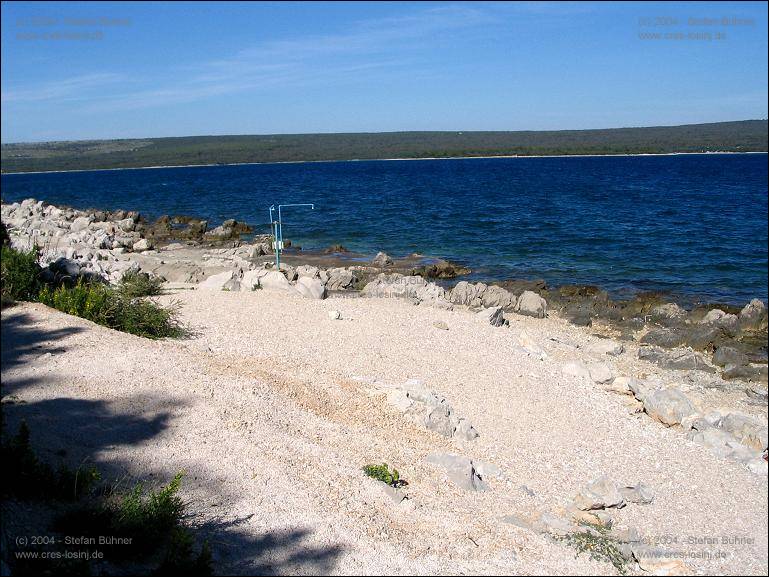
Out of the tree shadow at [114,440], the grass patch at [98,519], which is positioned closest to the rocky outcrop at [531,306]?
the tree shadow at [114,440]

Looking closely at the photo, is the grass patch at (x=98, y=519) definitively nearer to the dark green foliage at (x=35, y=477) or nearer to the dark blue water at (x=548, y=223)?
the dark green foliage at (x=35, y=477)

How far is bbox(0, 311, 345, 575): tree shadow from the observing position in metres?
5.63

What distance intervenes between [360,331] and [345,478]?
6238 millimetres

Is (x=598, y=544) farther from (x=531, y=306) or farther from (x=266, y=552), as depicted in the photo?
(x=531, y=306)

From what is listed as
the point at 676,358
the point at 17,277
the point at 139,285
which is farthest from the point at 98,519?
the point at 139,285

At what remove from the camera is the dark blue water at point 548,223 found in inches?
751

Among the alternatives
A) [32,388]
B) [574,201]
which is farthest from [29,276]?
[574,201]

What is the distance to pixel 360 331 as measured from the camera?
1344 cm

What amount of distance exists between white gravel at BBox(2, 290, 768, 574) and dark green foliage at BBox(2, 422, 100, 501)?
66cm

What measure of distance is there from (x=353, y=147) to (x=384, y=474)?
469 ft

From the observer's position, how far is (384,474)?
7465mm

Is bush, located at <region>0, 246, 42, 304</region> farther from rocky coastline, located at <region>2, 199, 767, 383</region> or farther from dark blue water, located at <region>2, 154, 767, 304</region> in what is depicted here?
dark blue water, located at <region>2, 154, 767, 304</region>

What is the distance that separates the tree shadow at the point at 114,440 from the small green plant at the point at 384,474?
1.49 metres

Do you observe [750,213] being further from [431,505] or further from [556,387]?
[431,505]
